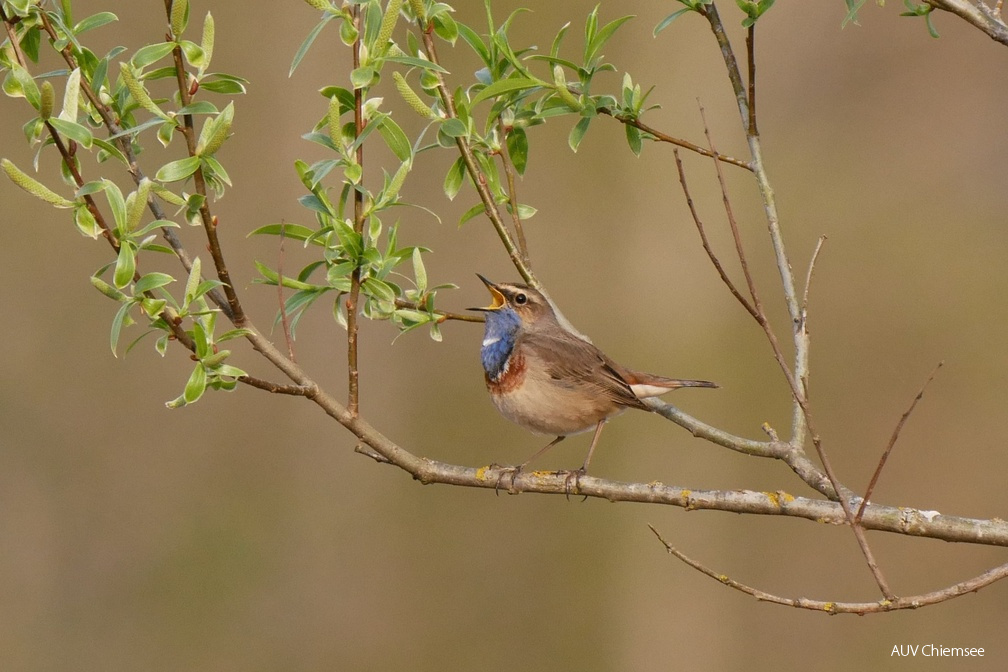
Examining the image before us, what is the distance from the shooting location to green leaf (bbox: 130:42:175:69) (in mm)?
2365

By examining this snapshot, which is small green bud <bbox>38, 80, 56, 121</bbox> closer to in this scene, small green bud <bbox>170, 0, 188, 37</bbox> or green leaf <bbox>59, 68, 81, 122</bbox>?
green leaf <bbox>59, 68, 81, 122</bbox>

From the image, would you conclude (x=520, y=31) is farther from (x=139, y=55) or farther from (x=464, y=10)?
(x=139, y=55)

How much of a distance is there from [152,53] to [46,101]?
0.33 m

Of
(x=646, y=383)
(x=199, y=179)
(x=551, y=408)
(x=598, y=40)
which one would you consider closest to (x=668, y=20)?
(x=598, y=40)

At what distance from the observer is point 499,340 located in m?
4.35

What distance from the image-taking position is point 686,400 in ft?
26.3

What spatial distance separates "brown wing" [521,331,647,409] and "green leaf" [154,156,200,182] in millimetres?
2121

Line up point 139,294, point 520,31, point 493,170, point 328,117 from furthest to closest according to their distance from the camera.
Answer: point 520,31 < point 493,170 < point 328,117 < point 139,294

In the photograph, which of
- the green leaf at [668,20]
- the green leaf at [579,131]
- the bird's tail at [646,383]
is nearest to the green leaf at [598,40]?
the green leaf at [668,20]

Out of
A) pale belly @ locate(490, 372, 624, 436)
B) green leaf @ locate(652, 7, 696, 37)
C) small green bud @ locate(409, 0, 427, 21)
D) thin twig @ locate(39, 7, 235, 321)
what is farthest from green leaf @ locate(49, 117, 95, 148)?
pale belly @ locate(490, 372, 624, 436)

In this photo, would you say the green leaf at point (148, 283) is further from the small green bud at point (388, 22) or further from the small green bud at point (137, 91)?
the small green bud at point (388, 22)

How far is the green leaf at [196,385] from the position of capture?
91.6 inches

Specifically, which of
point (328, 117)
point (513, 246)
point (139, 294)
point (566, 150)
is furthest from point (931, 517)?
point (566, 150)

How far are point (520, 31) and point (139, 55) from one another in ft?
21.0
